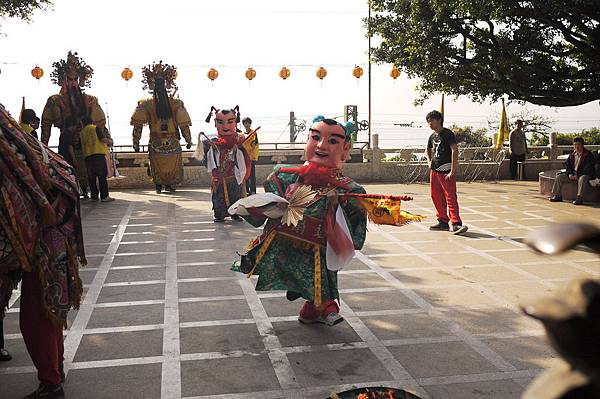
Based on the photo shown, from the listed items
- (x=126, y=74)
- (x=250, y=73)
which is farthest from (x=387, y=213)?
A: (x=250, y=73)

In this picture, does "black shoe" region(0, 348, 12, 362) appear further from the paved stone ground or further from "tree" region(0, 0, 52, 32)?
"tree" region(0, 0, 52, 32)

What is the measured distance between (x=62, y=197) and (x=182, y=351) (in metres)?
1.46

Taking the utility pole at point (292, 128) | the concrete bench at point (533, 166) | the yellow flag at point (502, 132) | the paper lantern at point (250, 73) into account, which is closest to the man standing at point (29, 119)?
the paper lantern at point (250, 73)

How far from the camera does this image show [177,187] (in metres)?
14.3

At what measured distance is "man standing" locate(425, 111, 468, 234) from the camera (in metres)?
8.43

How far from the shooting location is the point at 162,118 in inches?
480

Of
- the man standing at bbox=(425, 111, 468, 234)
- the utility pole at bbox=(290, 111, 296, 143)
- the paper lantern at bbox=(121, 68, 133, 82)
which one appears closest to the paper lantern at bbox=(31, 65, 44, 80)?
the paper lantern at bbox=(121, 68, 133, 82)

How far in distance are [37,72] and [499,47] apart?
10.9 metres

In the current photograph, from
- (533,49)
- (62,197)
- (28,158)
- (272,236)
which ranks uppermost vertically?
(533,49)

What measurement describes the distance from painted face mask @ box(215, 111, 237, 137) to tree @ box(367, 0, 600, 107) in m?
4.60

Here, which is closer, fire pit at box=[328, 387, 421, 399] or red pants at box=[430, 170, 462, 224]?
fire pit at box=[328, 387, 421, 399]

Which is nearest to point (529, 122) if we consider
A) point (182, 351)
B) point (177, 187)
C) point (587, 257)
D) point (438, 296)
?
point (177, 187)

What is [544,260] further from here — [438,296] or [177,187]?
[177,187]

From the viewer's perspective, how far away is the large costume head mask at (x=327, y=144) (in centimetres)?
491
